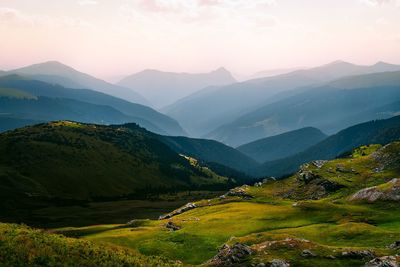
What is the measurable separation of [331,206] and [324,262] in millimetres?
45961

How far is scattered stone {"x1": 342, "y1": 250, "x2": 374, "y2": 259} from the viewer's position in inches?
2016

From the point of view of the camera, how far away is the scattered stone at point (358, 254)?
51.2m

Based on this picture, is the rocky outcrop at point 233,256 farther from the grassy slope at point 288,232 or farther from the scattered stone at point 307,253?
the scattered stone at point 307,253

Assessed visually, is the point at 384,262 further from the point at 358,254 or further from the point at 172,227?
the point at 172,227

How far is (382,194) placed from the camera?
9962 cm

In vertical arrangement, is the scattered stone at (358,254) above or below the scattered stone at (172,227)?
above

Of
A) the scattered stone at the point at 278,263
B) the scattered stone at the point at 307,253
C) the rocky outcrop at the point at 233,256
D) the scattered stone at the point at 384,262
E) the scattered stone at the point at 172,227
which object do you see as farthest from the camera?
the scattered stone at the point at 172,227

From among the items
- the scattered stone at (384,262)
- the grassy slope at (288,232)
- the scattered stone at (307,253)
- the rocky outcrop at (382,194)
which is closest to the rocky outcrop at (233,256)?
the grassy slope at (288,232)

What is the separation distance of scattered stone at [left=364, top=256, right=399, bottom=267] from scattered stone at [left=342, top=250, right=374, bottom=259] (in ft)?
11.3

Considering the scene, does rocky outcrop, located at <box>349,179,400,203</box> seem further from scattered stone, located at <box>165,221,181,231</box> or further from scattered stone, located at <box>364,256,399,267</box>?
scattered stone, located at <box>364,256,399,267</box>

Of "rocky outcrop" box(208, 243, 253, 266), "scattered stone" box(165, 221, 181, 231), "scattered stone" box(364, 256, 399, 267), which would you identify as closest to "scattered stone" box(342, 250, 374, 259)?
"scattered stone" box(364, 256, 399, 267)

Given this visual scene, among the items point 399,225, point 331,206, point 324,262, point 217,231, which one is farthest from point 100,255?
point 331,206

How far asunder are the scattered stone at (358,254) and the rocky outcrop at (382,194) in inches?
1941

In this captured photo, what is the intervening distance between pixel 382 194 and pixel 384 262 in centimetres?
5845
